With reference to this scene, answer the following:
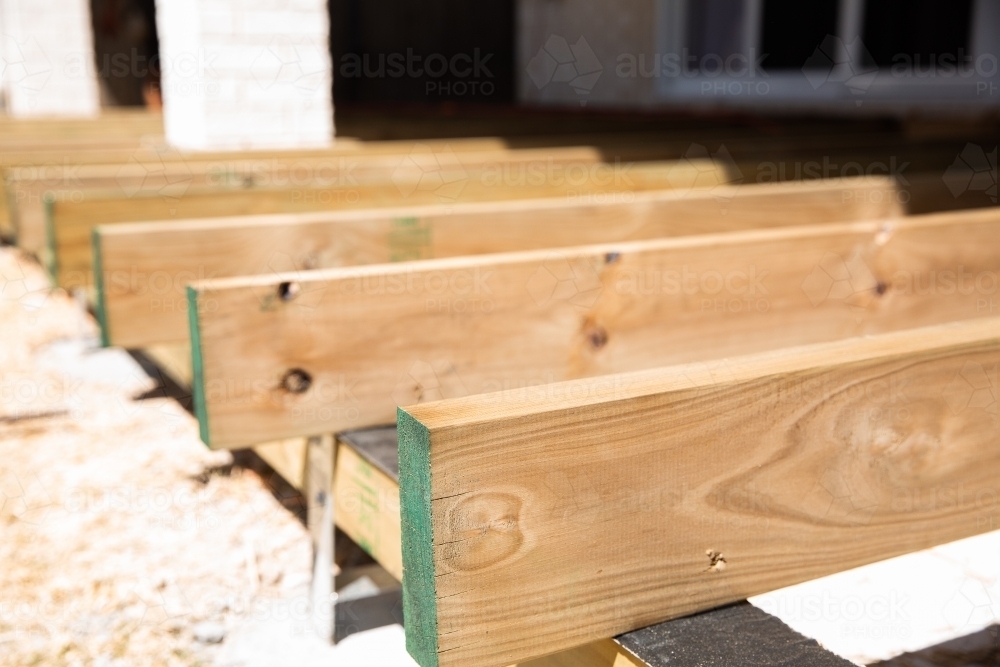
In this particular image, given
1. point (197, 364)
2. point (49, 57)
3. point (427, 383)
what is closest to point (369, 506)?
point (427, 383)

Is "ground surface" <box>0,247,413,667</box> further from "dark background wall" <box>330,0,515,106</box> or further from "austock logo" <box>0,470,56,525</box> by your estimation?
Answer: "dark background wall" <box>330,0,515,106</box>

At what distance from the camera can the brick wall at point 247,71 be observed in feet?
16.0

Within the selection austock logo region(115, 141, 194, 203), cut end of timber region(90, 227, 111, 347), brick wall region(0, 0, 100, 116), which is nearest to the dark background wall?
brick wall region(0, 0, 100, 116)

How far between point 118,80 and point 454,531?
35.8ft

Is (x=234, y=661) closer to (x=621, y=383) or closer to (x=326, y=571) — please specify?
(x=326, y=571)

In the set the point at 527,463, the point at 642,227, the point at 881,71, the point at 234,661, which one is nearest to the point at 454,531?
the point at 527,463

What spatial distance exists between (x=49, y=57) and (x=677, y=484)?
30.3 feet

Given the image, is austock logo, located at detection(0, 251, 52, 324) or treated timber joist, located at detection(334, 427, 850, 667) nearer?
treated timber joist, located at detection(334, 427, 850, 667)

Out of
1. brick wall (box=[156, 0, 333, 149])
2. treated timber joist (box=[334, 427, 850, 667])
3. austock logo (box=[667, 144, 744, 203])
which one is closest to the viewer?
treated timber joist (box=[334, 427, 850, 667])

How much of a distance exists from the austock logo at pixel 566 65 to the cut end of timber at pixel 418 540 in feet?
25.0

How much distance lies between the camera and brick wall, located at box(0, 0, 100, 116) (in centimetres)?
891

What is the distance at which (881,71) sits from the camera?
20.9 ft

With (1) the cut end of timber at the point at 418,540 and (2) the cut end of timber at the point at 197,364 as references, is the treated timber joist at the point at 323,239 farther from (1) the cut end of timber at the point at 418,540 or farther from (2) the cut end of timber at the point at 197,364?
(1) the cut end of timber at the point at 418,540

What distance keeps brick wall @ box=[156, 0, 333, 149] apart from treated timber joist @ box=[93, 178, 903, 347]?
2.80 metres
